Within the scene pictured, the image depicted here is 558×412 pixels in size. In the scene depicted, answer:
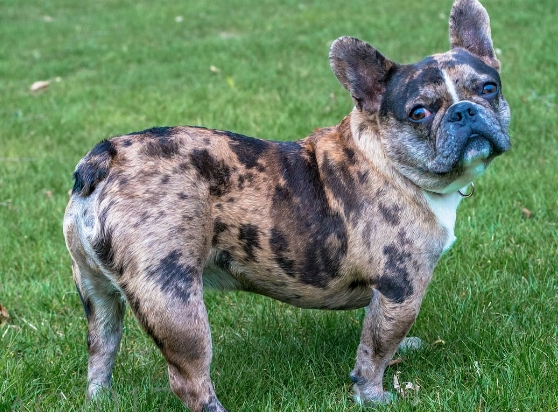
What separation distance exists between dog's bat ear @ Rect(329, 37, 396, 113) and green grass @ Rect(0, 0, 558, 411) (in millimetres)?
1322

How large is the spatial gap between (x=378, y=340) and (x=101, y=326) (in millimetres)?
1278

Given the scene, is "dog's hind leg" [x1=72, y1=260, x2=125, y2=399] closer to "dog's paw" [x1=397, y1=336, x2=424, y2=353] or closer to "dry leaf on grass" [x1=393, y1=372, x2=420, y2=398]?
"dry leaf on grass" [x1=393, y1=372, x2=420, y2=398]

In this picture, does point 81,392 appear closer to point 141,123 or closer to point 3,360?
point 3,360

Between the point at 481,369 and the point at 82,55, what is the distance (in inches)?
376

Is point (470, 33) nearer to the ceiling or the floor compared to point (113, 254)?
nearer to the ceiling

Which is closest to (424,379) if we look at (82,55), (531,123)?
(531,123)

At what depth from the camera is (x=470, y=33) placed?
3.96 m

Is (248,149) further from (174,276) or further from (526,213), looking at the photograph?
(526,213)

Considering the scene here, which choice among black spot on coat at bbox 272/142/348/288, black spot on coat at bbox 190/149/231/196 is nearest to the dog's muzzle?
black spot on coat at bbox 272/142/348/288

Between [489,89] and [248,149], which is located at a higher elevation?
[489,89]

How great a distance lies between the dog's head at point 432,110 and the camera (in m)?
3.41

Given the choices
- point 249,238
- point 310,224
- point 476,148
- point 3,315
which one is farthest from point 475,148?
point 3,315

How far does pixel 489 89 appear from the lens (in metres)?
3.56

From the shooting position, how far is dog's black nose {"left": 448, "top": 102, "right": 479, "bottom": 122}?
3.38m
